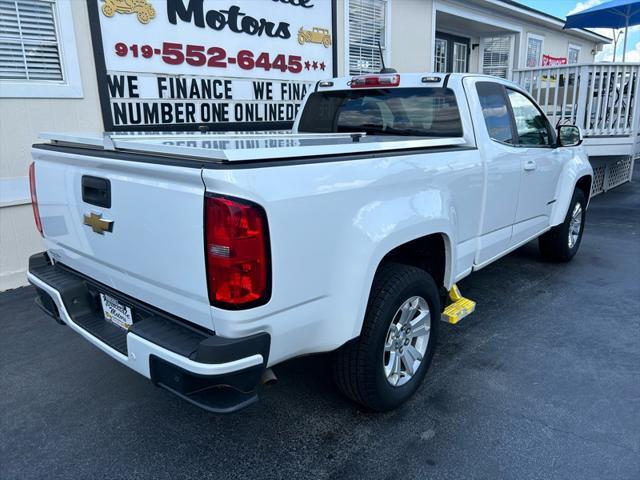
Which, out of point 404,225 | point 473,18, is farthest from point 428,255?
point 473,18

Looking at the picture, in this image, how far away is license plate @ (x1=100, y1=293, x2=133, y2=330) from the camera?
2447 mm

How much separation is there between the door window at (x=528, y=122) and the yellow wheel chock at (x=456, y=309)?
4.91 feet

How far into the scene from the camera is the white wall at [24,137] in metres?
4.71

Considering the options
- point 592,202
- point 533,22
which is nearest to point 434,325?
point 592,202

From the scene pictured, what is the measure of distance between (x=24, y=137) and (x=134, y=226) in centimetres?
344

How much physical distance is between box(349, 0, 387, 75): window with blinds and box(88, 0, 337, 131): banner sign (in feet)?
1.91

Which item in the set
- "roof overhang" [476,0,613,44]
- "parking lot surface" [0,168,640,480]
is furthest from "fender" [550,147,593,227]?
"roof overhang" [476,0,613,44]

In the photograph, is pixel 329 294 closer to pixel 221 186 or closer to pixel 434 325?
pixel 221 186

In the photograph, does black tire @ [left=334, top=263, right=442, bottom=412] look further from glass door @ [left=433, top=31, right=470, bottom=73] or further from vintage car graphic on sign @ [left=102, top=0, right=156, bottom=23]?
glass door @ [left=433, top=31, right=470, bottom=73]

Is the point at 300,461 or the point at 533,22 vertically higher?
the point at 533,22

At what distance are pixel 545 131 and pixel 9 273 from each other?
5.40 metres

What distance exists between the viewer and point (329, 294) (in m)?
2.21

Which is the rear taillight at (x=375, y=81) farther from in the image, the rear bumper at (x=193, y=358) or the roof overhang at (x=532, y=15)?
the roof overhang at (x=532, y=15)

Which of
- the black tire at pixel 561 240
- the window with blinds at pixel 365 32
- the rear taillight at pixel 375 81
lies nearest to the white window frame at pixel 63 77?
the rear taillight at pixel 375 81
